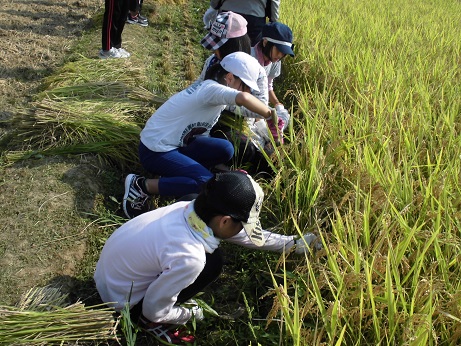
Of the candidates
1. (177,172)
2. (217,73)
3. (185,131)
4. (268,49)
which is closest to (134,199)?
(177,172)

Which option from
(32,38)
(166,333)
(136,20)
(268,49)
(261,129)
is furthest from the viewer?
(136,20)

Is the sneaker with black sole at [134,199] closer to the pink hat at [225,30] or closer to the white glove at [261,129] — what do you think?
the white glove at [261,129]

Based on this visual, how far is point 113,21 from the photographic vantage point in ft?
14.2

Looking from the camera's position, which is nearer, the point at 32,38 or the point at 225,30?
the point at 225,30

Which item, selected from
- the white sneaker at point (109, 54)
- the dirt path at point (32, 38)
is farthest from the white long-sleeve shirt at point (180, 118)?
the white sneaker at point (109, 54)

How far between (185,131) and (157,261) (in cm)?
105

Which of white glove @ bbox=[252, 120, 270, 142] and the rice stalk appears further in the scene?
white glove @ bbox=[252, 120, 270, 142]

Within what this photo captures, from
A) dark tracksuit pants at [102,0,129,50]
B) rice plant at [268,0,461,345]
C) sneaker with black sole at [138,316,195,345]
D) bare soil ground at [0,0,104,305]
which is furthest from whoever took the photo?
dark tracksuit pants at [102,0,129,50]

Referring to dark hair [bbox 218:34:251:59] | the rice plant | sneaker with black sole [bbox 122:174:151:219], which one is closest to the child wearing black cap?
the rice plant

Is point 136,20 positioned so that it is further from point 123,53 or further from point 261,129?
point 261,129

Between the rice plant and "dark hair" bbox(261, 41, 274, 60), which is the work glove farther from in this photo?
"dark hair" bbox(261, 41, 274, 60)

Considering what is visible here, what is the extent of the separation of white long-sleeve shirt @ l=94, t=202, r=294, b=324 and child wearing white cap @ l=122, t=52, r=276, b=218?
0.71 meters

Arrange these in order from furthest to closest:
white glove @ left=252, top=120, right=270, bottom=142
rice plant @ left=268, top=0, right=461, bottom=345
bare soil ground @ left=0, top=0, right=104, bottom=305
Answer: white glove @ left=252, top=120, right=270, bottom=142 → bare soil ground @ left=0, top=0, right=104, bottom=305 → rice plant @ left=268, top=0, right=461, bottom=345

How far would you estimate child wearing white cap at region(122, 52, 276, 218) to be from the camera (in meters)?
2.55
